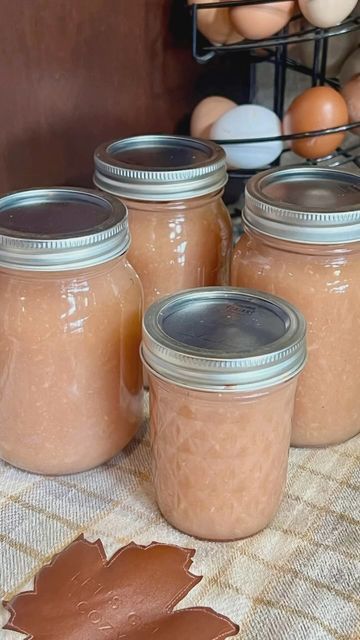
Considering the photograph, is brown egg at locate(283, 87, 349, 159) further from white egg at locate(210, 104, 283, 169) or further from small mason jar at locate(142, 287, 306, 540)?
small mason jar at locate(142, 287, 306, 540)

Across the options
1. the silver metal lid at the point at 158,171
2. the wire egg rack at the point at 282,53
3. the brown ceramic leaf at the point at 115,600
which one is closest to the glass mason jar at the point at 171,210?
the silver metal lid at the point at 158,171

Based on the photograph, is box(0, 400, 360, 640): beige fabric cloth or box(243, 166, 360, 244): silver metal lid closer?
box(0, 400, 360, 640): beige fabric cloth

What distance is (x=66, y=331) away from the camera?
0.64 metres

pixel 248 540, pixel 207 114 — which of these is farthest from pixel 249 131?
pixel 248 540

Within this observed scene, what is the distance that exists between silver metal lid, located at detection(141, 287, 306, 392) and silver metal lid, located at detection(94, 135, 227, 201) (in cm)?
13

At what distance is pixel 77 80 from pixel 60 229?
0.26 meters

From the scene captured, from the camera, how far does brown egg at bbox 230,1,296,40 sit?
0.82 meters

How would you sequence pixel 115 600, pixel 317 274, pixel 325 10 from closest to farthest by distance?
1. pixel 115 600
2. pixel 317 274
3. pixel 325 10

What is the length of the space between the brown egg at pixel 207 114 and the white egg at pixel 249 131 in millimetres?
15

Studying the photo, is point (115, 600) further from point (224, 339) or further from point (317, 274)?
point (317, 274)

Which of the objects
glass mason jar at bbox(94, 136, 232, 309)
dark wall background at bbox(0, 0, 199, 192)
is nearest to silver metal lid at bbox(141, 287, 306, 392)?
glass mason jar at bbox(94, 136, 232, 309)

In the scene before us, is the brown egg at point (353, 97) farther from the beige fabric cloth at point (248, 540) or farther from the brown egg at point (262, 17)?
the beige fabric cloth at point (248, 540)

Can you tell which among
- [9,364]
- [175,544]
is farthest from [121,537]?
[9,364]

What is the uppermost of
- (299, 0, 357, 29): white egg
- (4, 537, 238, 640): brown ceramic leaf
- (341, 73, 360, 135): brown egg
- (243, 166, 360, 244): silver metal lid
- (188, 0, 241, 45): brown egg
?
(299, 0, 357, 29): white egg
